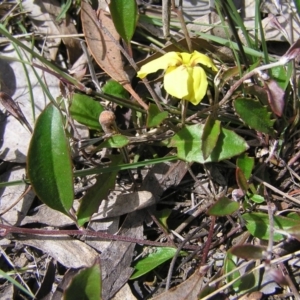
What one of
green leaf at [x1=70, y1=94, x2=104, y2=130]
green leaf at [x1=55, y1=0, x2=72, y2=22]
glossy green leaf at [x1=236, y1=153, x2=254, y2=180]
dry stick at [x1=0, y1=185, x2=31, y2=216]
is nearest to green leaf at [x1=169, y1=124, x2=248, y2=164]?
glossy green leaf at [x1=236, y1=153, x2=254, y2=180]

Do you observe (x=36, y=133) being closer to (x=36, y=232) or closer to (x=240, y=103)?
(x=36, y=232)

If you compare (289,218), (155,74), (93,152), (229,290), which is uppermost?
(155,74)

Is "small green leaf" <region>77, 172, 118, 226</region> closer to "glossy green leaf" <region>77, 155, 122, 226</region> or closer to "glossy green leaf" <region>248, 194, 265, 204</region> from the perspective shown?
"glossy green leaf" <region>77, 155, 122, 226</region>

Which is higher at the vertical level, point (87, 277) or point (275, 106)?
point (275, 106)

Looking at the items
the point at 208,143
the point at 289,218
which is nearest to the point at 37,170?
the point at 208,143

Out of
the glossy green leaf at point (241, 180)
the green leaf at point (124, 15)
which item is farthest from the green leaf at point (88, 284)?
the green leaf at point (124, 15)

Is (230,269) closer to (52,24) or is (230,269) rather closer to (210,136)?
(210,136)

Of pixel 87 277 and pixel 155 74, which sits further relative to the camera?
pixel 155 74
